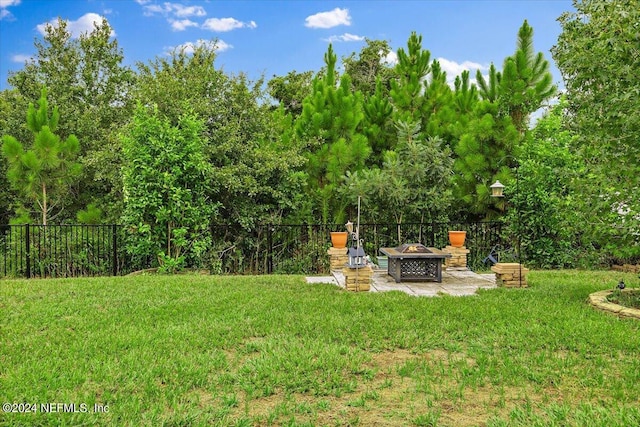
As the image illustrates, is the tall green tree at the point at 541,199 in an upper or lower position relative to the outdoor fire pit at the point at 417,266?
upper

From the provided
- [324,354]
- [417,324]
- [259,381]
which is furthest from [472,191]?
[259,381]

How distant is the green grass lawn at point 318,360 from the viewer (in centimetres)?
275

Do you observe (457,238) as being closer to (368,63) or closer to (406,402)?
(406,402)

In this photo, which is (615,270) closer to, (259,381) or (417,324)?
(417,324)

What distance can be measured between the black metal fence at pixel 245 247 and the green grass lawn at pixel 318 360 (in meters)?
3.42

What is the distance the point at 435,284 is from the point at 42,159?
8287 millimetres

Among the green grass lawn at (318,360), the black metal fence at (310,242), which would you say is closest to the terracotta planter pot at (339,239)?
the black metal fence at (310,242)

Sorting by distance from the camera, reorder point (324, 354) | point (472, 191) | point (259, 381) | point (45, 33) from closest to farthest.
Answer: point (259, 381) < point (324, 354) < point (472, 191) < point (45, 33)

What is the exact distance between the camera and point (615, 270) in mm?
9055

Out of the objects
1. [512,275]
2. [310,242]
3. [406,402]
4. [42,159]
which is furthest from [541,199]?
[42,159]

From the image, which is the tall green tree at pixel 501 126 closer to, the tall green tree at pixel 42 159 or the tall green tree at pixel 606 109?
the tall green tree at pixel 606 109

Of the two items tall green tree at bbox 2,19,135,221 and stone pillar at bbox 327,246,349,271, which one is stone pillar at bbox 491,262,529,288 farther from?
tall green tree at bbox 2,19,135,221

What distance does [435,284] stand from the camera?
722 cm

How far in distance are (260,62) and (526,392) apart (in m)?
9.57
